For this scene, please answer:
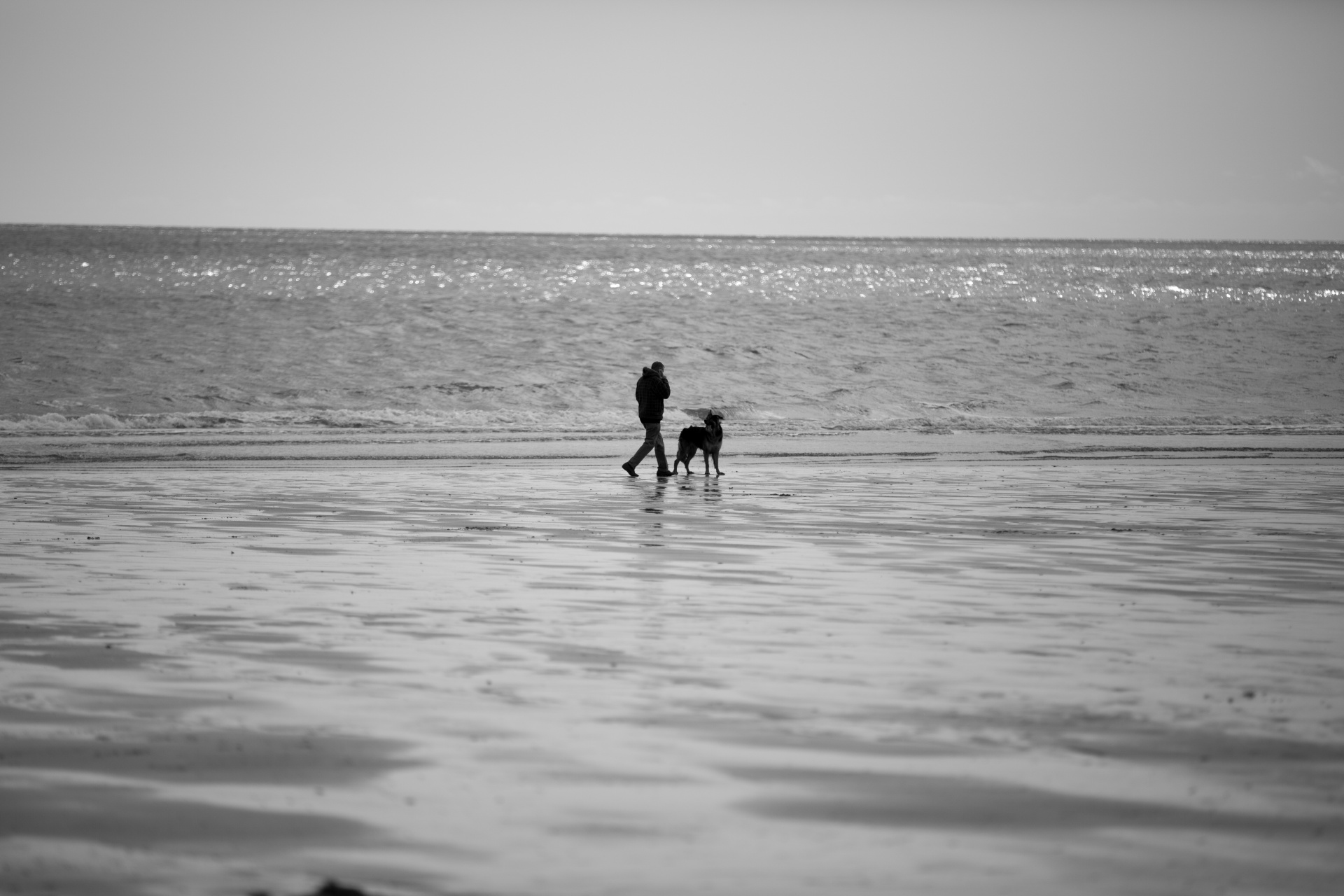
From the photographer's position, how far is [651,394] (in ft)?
66.9

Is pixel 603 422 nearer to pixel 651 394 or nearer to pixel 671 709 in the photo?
pixel 651 394

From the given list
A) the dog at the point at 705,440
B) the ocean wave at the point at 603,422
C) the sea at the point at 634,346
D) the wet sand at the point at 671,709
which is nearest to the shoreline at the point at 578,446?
the ocean wave at the point at 603,422

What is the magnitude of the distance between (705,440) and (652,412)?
3.34 feet

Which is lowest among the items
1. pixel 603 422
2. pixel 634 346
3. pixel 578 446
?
pixel 603 422

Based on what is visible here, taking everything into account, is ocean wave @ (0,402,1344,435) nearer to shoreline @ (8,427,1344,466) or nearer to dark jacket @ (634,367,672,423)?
shoreline @ (8,427,1344,466)

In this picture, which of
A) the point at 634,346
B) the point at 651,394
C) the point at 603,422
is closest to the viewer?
the point at 651,394

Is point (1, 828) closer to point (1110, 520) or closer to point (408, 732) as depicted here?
point (408, 732)

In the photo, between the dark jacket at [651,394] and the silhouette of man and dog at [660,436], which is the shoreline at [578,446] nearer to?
the dark jacket at [651,394]

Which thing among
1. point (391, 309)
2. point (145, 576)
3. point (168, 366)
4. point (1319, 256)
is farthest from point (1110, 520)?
point (1319, 256)

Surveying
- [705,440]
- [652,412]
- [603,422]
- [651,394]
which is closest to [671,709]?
[705,440]

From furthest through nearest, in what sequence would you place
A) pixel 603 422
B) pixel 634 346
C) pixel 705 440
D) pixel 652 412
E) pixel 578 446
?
pixel 634 346
pixel 603 422
pixel 578 446
pixel 652 412
pixel 705 440

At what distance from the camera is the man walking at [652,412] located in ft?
65.0

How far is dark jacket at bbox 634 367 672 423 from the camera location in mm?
20203

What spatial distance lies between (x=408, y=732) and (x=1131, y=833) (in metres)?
2.63
